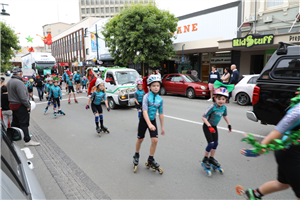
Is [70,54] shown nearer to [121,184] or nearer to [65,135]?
[65,135]

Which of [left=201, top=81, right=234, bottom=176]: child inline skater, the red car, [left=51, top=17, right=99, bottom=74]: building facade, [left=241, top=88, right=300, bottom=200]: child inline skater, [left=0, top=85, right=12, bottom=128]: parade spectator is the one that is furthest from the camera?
[left=51, top=17, right=99, bottom=74]: building facade

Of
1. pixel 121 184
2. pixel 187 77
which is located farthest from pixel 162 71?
pixel 121 184

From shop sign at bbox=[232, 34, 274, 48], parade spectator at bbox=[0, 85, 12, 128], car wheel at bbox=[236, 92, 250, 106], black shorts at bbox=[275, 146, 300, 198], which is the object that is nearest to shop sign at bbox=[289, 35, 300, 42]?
shop sign at bbox=[232, 34, 274, 48]

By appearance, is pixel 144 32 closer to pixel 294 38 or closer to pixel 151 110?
pixel 294 38

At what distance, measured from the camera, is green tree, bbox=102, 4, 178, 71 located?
1700 centimetres

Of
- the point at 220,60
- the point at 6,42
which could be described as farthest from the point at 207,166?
the point at 6,42

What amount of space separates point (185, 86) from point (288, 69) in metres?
8.97

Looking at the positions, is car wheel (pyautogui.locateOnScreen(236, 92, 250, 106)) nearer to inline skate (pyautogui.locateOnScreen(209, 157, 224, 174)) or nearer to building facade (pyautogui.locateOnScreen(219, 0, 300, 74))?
building facade (pyautogui.locateOnScreen(219, 0, 300, 74))

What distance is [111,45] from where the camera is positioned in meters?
20.6

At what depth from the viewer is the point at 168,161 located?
4398 millimetres

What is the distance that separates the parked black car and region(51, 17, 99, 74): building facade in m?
33.4

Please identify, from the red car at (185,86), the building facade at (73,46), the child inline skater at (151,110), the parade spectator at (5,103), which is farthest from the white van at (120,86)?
the building facade at (73,46)

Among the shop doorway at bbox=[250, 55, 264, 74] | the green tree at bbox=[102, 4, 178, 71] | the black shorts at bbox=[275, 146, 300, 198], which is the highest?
the green tree at bbox=[102, 4, 178, 71]

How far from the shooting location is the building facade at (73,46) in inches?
1660
